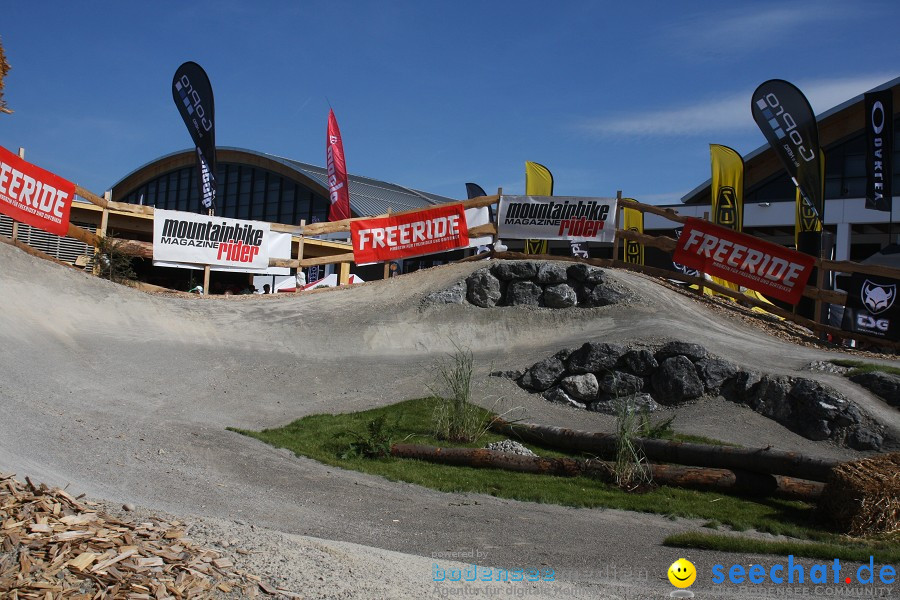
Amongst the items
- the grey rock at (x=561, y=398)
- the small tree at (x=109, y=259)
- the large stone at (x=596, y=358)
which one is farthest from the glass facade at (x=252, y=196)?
the grey rock at (x=561, y=398)

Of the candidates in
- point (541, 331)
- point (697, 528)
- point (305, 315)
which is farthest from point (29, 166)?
point (697, 528)

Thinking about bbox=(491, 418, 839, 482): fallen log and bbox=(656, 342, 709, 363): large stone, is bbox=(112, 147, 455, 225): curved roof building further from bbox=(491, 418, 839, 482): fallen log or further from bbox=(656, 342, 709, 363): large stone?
bbox=(491, 418, 839, 482): fallen log

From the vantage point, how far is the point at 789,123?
68.3 ft

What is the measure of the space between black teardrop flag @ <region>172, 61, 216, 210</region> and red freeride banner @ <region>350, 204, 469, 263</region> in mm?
5744

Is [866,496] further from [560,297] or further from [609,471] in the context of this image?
[560,297]

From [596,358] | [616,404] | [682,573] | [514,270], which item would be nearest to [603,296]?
[514,270]

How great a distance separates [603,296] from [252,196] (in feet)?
122

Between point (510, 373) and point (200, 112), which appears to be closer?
point (510, 373)

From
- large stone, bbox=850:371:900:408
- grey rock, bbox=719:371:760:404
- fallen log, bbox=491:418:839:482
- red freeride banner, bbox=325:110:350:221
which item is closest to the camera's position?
fallen log, bbox=491:418:839:482

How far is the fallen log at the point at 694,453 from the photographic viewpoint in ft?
29.8

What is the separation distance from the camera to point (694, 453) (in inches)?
389

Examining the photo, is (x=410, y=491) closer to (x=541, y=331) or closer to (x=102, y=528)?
(x=102, y=528)

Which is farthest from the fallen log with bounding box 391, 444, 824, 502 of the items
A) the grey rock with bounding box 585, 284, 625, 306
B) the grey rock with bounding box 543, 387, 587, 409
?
the grey rock with bounding box 585, 284, 625, 306

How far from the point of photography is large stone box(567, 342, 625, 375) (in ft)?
46.9
